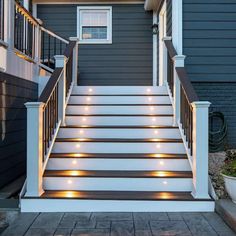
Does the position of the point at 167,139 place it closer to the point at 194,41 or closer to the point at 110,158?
the point at 110,158

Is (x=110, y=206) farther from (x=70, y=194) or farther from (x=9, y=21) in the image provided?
(x=9, y=21)

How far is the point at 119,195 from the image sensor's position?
411 centimetres

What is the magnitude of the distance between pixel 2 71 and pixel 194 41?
3.09 meters

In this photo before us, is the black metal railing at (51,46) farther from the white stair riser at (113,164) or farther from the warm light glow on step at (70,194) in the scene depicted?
the warm light glow on step at (70,194)

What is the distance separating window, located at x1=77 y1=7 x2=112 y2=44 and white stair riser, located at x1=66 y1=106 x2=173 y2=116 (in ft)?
9.74

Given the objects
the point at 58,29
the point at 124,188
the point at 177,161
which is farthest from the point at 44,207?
the point at 58,29

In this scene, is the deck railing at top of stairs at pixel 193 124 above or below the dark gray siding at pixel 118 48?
below

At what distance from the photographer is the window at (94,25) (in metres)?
8.30

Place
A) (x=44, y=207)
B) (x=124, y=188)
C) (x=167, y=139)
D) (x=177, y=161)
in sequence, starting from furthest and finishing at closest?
1. (x=167, y=139)
2. (x=177, y=161)
3. (x=124, y=188)
4. (x=44, y=207)

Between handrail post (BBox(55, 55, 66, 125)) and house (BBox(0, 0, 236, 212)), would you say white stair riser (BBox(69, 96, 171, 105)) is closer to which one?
house (BBox(0, 0, 236, 212))

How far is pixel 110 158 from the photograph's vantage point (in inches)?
181

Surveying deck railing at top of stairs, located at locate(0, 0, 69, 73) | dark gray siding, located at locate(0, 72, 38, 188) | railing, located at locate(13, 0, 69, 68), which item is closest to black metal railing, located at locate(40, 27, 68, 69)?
deck railing at top of stairs, located at locate(0, 0, 69, 73)

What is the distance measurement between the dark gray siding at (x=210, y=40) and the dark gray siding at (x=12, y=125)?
8.72ft

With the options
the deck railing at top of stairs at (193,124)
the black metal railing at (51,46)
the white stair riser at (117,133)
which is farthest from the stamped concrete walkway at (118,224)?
the black metal railing at (51,46)
